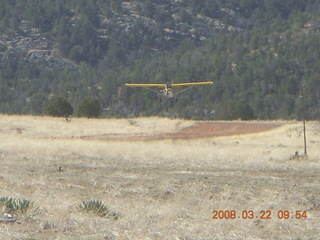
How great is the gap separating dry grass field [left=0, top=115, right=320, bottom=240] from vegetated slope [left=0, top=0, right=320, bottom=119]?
23.7 m

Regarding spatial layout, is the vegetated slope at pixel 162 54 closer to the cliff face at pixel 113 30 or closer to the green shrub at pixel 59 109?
the cliff face at pixel 113 30

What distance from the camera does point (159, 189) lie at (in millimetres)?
13938

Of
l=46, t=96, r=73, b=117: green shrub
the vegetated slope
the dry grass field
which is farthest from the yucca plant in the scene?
l=46, t=96, r=73, b=117: green shrub

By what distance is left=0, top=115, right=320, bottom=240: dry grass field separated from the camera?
998cm

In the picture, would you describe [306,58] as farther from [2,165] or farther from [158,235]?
[158,235]

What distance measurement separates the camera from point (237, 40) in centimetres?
11019

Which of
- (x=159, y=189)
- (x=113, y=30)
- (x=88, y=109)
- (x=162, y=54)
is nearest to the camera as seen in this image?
(x=159, y=189)

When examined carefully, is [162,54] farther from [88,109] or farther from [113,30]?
[88,109]

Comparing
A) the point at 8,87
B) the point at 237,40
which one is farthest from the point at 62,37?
the point at 237,40

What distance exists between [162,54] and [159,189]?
124 metres

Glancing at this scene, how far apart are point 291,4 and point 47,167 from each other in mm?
141103
